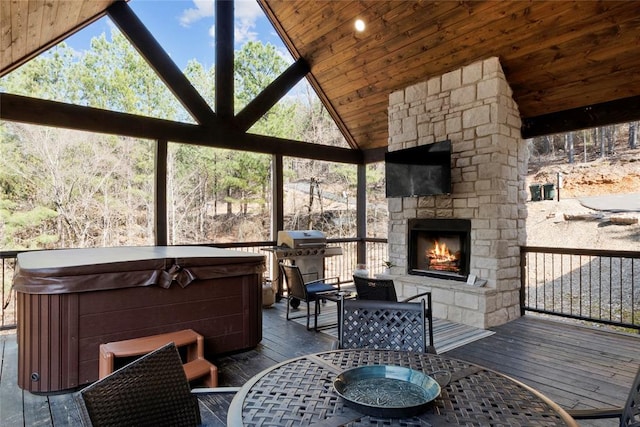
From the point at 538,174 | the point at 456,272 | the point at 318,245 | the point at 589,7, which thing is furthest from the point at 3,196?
the point at 538,174

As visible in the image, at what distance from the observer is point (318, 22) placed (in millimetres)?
5695

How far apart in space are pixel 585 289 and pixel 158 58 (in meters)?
8.81

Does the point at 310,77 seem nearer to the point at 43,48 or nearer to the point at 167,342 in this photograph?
the point at 43,48

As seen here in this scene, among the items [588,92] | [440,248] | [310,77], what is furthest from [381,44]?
[440,248]

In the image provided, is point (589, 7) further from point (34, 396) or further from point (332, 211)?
point (332, 211)

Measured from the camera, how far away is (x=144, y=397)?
4.11 ft

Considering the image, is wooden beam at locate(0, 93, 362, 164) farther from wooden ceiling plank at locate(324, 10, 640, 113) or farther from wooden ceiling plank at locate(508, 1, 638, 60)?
wooden ceiling plank at locate(508, 1, 638, 60)

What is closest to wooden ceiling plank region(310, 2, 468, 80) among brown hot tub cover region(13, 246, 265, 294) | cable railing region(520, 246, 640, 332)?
cable railing region(520, 246, 640, 332)

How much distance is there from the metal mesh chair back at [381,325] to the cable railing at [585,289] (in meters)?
3.51

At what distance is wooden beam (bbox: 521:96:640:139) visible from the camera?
13.7ft

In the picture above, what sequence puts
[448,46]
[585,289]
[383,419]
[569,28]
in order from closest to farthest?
[383,419], [569,28], [448,46], [585,289]

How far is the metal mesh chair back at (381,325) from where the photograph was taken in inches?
75.9

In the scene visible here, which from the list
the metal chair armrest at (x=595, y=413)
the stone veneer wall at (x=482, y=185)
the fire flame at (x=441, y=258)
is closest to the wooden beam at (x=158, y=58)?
the stone veneer wall at (x=482, y=185)

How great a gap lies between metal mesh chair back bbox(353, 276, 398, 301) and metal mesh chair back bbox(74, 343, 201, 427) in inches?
81.3
